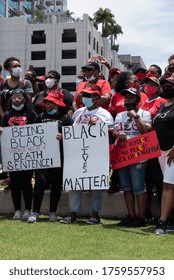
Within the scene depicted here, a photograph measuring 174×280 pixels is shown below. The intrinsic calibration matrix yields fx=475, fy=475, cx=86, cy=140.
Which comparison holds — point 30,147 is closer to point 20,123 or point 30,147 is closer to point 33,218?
point 20,123

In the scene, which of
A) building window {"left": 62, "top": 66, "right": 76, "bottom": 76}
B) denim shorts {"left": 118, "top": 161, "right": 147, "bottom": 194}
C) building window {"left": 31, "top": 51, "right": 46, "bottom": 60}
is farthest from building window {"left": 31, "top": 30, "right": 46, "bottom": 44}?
denim shorts {"left": 118, "top": 161, "right": 147, "bottom": 194}

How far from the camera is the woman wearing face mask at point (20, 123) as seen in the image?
24.1 feet

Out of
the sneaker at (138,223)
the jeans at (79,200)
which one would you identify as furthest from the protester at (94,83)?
the sneaker at (138,223)

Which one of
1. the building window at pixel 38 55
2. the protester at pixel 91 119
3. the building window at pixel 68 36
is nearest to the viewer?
the protester at pixel 91 119

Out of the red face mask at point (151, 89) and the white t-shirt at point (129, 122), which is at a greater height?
the red face mask at point (151, 89)

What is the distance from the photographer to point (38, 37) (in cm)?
6550

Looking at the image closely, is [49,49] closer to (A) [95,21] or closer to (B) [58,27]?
(B) [58,27]

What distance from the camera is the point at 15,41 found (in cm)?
6625

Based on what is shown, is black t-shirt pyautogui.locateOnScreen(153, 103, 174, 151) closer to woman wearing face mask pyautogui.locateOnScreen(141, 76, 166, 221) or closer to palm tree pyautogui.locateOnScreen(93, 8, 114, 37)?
woman wearing face mask pyautogui.locateOnScreen(141, 76, 166, 221)

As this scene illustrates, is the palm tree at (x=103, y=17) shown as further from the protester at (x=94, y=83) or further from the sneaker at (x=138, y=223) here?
the sneaker at (x=138, y=223)

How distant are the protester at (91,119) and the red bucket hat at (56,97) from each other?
0.34 m

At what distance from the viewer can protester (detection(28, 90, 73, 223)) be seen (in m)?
7.13

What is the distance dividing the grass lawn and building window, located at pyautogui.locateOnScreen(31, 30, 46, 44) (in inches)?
2392

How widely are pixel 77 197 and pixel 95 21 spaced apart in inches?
2760
